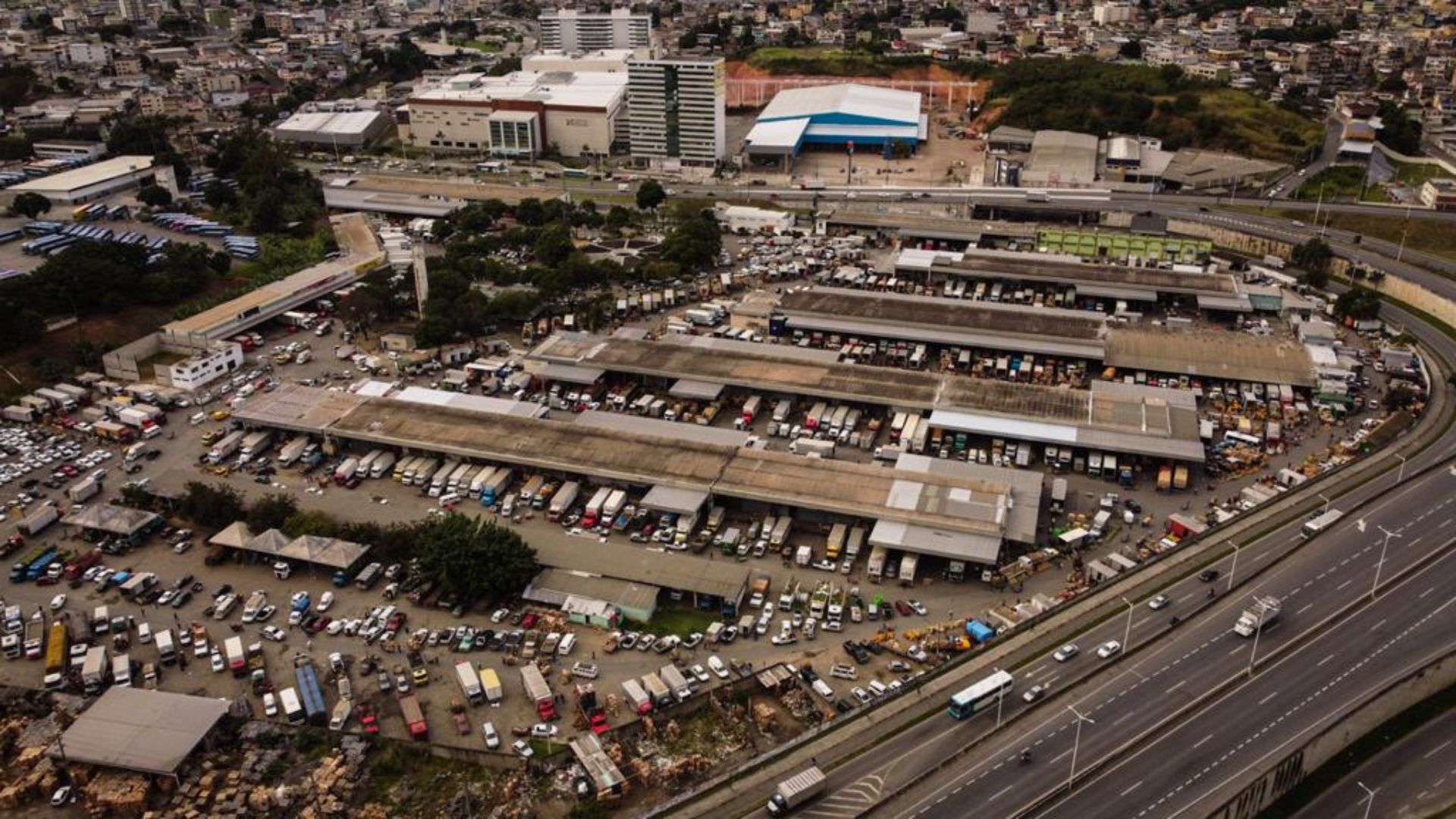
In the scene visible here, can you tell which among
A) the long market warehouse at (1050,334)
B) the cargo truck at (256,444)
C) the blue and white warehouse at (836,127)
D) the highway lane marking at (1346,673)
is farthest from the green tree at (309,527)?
the blue and white warehouse at (836,127)

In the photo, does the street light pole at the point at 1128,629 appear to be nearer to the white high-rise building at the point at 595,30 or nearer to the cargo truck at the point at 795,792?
the cargo truck at the point at 795,792

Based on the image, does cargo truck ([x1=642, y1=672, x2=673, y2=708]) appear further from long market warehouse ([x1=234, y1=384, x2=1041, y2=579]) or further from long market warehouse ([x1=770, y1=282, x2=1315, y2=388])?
long market warehouse ([x1=770, y1=282, x2=1315, y2=388])

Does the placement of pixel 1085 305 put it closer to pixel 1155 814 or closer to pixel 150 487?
pixel 1155 814

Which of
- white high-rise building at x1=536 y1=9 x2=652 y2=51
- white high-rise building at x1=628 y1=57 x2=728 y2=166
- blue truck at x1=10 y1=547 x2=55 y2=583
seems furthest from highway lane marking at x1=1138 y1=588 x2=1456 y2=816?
white high-rise building at x1=536 y1=9 x2=652 y2=51

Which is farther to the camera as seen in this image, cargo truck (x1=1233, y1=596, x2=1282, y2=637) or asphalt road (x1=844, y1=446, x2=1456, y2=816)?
cargo truck (x1=1233, y1=596, x2=1282, y2=637)

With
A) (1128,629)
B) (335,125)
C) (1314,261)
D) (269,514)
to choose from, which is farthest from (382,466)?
(335,125)
